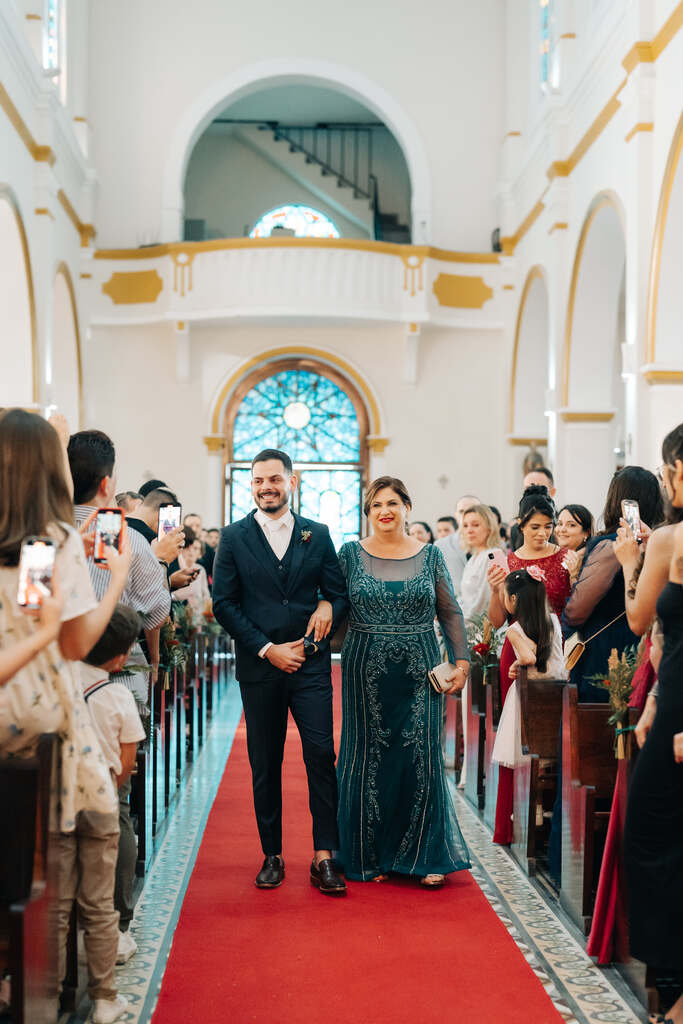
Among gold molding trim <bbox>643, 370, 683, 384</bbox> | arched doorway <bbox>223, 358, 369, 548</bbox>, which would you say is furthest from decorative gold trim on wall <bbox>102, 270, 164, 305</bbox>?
gold molding trim <bbox>643, 370, 683, 384</bbox>

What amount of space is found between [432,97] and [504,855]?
13557 mm

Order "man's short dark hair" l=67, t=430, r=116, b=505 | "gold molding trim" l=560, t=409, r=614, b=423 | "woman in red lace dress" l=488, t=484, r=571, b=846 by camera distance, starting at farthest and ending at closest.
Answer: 1. "gold molding trim" l=560, t=409, r=614, b=423
2. "woman in red lace dress" l=488, t=484, r=571, b=846
3. "man's short dark hair" l=67, t=430, r=116, b=505

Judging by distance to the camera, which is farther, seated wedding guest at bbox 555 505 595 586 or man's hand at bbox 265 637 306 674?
seated wedding guest at bbox 555 505 595 586

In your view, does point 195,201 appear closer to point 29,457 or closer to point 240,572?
point 240,572

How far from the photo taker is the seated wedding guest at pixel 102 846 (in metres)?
3.18

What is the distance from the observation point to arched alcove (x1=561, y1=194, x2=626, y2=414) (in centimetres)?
1180

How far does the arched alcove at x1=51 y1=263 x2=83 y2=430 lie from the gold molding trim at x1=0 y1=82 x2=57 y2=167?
2.76m

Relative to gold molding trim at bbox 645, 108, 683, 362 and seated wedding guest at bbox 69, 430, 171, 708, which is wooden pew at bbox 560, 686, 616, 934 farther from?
gold molding trim at bbox 645, 108, 683, 362

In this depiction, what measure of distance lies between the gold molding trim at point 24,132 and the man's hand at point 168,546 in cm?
734

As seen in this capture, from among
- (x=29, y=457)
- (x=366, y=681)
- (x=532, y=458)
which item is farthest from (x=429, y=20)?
(x=29, y=457)

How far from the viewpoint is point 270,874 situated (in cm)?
470

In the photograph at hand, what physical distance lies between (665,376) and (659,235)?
3.59 ft

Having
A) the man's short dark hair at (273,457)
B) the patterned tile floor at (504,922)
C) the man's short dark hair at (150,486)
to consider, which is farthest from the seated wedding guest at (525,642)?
the man's short dark hair at (150,486)

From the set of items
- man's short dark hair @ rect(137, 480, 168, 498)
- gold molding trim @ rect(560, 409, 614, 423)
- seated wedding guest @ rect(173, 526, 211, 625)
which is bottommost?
seated wedding guest @ rect(173, 526, 211, 625)
